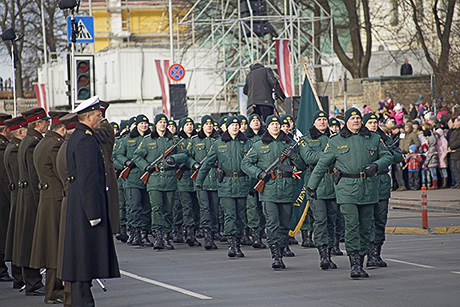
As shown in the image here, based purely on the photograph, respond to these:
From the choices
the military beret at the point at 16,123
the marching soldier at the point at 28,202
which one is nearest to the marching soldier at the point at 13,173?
the military beret at the point at 16,123

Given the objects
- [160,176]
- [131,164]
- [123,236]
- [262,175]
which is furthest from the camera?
[123,236]

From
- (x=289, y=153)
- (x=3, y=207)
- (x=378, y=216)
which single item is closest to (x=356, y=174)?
(x=378, y=216)

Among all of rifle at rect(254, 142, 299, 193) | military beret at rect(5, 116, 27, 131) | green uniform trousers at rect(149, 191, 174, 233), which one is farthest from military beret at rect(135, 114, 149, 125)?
military beret at rect(5, 116, 27, 131)

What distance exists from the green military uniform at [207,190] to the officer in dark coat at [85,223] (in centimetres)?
658

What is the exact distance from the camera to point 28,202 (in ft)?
37.1

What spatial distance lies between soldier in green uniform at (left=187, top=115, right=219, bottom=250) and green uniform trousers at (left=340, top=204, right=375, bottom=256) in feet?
13.1

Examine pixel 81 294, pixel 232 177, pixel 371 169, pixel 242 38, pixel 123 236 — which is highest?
pixel 242 38

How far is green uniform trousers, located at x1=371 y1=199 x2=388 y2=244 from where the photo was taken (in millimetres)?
12812

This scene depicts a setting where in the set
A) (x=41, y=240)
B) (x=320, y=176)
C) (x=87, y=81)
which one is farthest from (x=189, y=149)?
(x=41, y=240)

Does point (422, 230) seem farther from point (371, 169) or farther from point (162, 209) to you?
point (371, 169)

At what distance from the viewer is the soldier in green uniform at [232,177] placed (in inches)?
567

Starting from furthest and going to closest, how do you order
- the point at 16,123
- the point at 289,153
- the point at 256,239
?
1. the point at 256,239
2. the point at 289,153
3. the point at 16,123

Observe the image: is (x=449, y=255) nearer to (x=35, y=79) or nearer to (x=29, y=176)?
(x=29, y=176)

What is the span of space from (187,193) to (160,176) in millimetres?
1031
